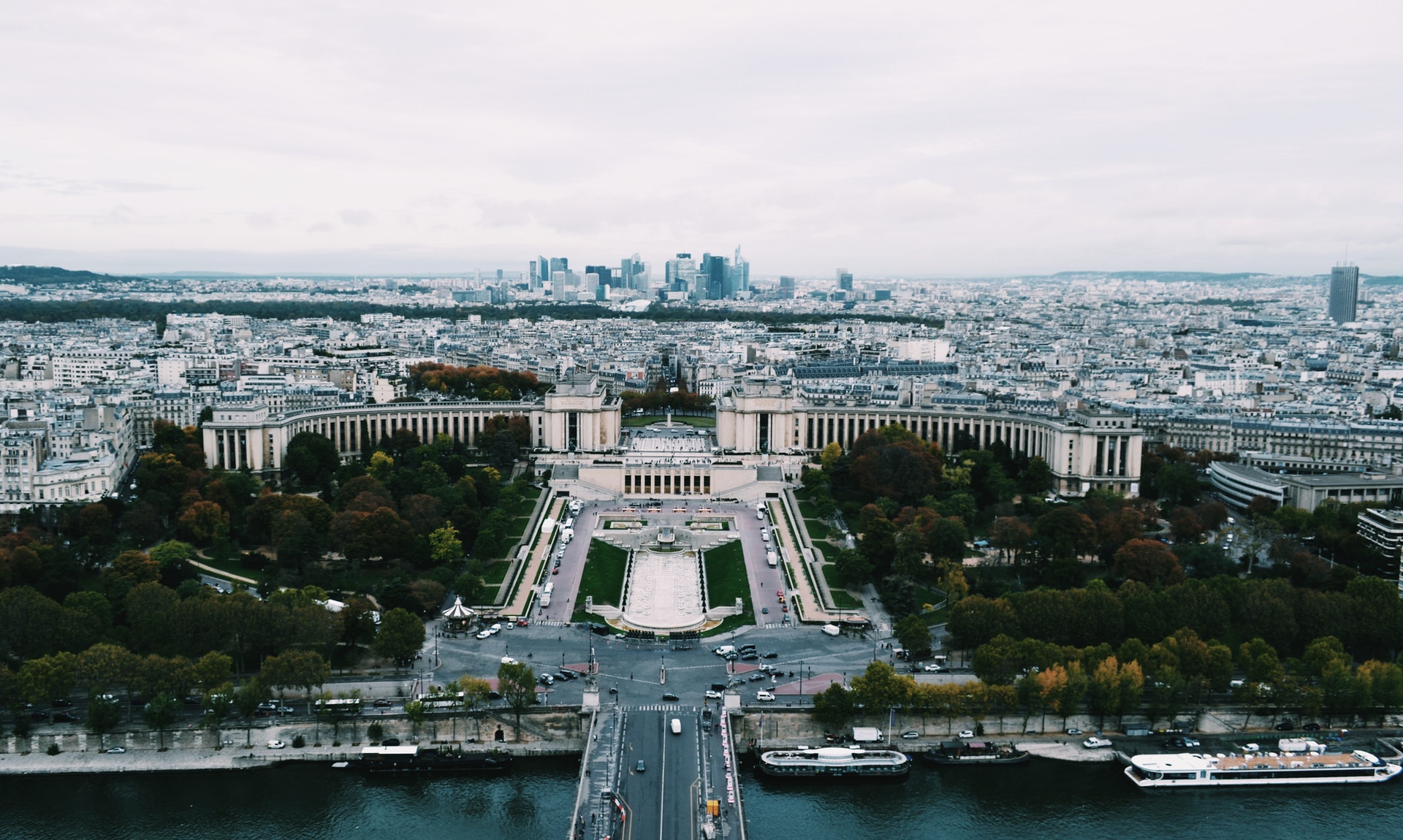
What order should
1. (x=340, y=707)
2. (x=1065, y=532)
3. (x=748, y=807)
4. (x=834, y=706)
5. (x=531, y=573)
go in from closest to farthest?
(x=748, y=807) < (x=834, y=706) < (x=340, y=707) < (x=531, y=573) < (x=1065, y=532)

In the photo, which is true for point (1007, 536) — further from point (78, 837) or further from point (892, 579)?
point (78, 837)

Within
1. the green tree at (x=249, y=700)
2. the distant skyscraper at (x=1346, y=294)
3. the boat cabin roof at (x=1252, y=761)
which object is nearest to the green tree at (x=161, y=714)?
the green tree at (x=249, y=700)

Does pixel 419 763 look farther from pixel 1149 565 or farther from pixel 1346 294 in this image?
pixel 1346 294

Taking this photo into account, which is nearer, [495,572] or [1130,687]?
[1130,687]

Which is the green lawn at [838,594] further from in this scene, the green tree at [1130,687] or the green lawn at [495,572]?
the green lawn at [495,572]

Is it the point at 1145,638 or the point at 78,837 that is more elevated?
the point at 1145,638

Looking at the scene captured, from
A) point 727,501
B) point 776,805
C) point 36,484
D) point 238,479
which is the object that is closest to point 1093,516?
point 727,501

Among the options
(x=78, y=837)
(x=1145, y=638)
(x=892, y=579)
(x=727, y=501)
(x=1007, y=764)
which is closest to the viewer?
(x=78, y=837)

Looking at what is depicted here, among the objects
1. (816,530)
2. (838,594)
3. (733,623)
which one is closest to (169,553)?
(733,623)
